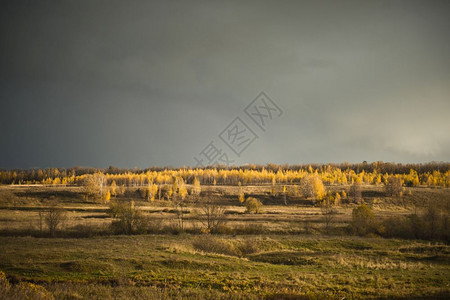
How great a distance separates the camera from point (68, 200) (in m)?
117

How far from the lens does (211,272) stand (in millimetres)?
25453

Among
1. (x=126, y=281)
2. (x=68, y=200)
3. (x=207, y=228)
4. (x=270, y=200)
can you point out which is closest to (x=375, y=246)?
(x=207, y=228)

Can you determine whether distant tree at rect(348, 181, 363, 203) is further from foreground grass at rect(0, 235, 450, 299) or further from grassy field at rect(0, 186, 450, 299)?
foreground grass at rect(0, 235, 450, 299)

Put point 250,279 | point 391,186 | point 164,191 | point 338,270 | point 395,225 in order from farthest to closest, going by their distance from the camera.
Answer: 1. point 164,191
2. point 391,186
3. point 395,225
4. point 338,270
5. point 250,279

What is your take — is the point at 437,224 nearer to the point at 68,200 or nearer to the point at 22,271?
the point at 22,271

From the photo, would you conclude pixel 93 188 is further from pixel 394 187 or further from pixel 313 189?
pixel 394 187

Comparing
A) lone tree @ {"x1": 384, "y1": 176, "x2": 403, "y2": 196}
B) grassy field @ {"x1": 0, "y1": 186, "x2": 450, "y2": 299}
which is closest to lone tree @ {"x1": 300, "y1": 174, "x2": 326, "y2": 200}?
lone tree @ {"x1": 384, "y1": 176, "x2": 403, "y2": 196}

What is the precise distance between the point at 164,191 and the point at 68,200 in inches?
1909

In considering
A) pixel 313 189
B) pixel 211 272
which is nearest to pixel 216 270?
pixel 211 272

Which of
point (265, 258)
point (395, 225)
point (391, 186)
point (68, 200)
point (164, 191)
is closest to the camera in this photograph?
point (265, 258)

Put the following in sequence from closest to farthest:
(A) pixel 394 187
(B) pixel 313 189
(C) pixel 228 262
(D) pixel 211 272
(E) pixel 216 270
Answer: (D) pixel 211 272 → (E) pixel 216 270 → (C) pixel 228 262 → (B) pixel 313 189 → (A) pixel 394 187

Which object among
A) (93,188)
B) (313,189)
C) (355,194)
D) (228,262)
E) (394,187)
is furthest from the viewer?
(394,187)

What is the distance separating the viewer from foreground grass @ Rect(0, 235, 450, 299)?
61.6 feet

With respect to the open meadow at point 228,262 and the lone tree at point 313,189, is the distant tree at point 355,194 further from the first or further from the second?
the open meadow at point 228,262
